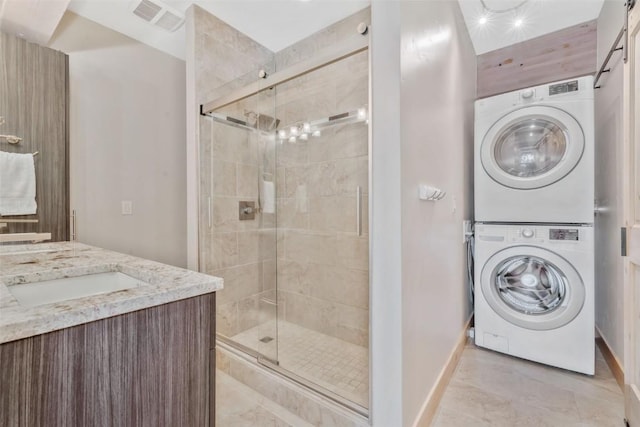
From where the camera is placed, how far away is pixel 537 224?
1999 millimetres

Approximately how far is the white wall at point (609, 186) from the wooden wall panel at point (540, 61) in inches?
4.8

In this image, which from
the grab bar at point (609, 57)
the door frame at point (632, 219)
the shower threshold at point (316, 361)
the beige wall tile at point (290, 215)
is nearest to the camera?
the door frame at point (632, 219)

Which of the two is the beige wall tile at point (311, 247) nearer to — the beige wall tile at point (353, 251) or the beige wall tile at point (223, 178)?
the beige wall tile at point (353, 251)

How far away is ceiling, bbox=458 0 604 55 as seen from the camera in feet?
6.85

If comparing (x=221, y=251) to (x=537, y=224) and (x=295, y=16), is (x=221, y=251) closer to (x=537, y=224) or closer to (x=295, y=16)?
(x=295, y=16)

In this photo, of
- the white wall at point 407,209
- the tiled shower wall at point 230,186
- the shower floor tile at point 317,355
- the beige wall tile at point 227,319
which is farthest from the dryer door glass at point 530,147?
the beige wall tile at point 227,319

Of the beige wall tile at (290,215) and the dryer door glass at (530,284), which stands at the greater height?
the beige wall tile at (290,215)

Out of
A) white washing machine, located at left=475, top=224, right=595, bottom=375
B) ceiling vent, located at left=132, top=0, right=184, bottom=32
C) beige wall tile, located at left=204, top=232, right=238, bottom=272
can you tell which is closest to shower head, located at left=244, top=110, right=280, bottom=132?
ceiling vent, located at left=132, top=0, right=184, bottom=32

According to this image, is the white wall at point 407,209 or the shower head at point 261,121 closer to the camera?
the white wall at point 407,209

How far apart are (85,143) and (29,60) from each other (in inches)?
20.4

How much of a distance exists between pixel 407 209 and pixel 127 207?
6.79ft

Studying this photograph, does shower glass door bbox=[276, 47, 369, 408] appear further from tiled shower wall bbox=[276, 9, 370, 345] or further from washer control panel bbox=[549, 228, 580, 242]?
washer control panel bbox=[549, 228, 580, 242]

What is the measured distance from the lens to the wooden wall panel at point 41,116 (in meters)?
1.49

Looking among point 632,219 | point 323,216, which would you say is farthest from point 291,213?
point 632,219
